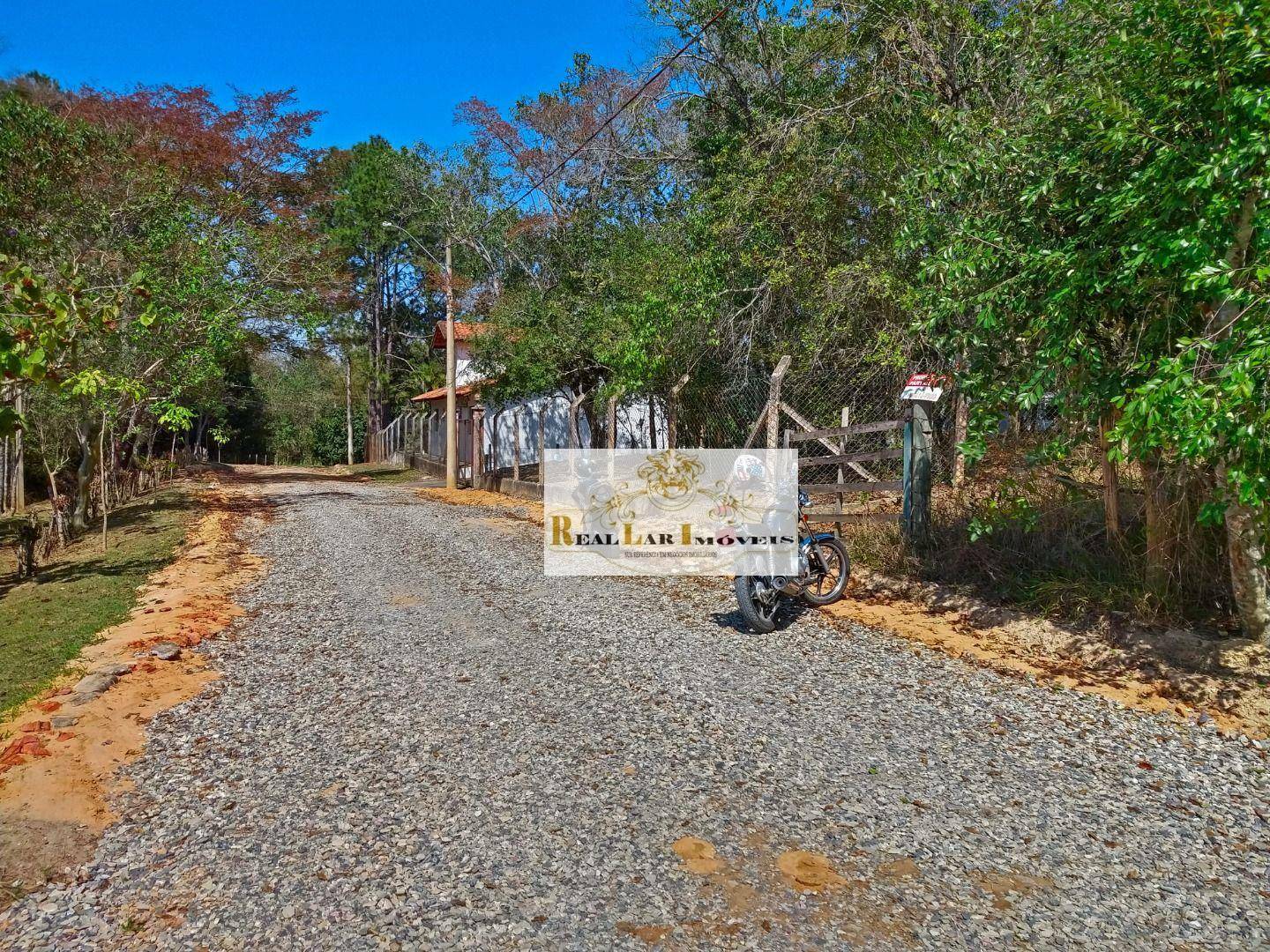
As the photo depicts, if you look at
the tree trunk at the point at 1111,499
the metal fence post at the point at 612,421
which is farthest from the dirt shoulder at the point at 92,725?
the metal fence post at the point at 612,421

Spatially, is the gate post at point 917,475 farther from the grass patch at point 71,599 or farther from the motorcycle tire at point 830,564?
the grass patch at point 71,599

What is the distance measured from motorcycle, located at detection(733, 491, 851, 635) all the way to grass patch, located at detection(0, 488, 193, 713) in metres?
4.76

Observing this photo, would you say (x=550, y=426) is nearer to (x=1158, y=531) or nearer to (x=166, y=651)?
(x=166, y=651)

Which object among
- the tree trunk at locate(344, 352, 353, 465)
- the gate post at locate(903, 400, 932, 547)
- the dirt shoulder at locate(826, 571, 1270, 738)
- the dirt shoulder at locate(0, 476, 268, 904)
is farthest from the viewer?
the tree trunk at locate(344, 352, 353, 465)

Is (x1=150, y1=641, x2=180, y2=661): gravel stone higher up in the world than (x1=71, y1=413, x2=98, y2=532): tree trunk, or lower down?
lower down

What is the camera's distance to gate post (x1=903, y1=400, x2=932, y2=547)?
7926 millimetres

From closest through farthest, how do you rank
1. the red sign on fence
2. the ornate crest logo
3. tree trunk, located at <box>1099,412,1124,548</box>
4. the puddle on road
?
the puddle on road → tree trunk, located at <box>1099,412,1124,548</box> → the red sign on fence → the ornate crest logo

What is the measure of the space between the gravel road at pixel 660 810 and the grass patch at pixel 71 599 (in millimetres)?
1129

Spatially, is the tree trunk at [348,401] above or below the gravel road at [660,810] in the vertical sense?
above

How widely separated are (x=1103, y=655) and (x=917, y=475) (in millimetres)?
2741

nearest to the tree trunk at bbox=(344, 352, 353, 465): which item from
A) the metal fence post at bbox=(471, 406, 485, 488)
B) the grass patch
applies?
the metal fence post at bbox=(471, 406, 485, 488)

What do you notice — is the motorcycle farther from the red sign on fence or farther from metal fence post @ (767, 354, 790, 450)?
metal fence post @ (767, 354, 790, 450)

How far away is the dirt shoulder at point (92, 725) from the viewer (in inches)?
129

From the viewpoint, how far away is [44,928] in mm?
2709
